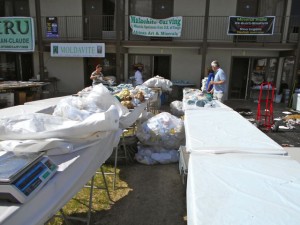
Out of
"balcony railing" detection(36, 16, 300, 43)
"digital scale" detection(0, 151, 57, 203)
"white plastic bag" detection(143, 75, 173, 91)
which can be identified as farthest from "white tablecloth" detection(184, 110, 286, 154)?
"balcony railing" detection(36, 16, 300, 43)

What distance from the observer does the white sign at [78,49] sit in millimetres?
10961

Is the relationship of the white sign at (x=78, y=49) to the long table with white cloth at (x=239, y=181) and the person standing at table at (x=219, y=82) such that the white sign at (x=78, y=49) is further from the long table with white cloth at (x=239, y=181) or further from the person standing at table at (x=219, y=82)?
the long table with white cloth at (x=239, y=181)

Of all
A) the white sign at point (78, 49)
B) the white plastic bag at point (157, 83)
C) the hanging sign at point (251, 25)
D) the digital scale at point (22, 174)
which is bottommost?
the white plastic bag at point (157, 83)

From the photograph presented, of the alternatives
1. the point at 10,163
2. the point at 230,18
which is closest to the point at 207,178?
the point at 10,163

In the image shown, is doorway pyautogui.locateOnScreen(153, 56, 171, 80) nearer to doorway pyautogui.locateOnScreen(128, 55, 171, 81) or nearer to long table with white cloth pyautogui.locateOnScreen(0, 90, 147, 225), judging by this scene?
doorway pyautogui.locateOnScreen(128, 55, 171, 81)

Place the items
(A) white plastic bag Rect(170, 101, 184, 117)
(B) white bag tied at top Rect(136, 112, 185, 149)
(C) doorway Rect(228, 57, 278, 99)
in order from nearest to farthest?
(B) white bag tied at top Rect(136, 112, 185, 149) → (A) white plastic bag Rect(170, 101, 184, 117) → (C) doorway Rect(228, 57, 278, 99)

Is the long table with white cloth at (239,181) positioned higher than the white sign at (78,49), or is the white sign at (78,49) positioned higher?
the white sign at (78,49)

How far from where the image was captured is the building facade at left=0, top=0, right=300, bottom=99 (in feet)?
38.2

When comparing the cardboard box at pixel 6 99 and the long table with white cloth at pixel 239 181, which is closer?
the long table with white cloth at pixel 239 181

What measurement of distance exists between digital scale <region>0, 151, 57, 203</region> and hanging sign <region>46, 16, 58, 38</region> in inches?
446

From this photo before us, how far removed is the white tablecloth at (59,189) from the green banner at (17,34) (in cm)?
1076

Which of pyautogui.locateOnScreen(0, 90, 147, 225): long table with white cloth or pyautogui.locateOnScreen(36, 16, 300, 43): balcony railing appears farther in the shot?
pyautogui.locateOnScreen(36, 16, 300, 43): balcony railing

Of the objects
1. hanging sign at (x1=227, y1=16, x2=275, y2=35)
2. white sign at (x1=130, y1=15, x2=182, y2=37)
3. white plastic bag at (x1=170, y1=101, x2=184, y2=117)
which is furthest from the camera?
white sign at (x1=130, y1=15, x2=182, y2=37)

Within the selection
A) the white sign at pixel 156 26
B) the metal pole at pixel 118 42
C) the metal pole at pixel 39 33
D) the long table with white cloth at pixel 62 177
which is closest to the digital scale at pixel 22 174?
the long table with white cloth at pixel 62 177
